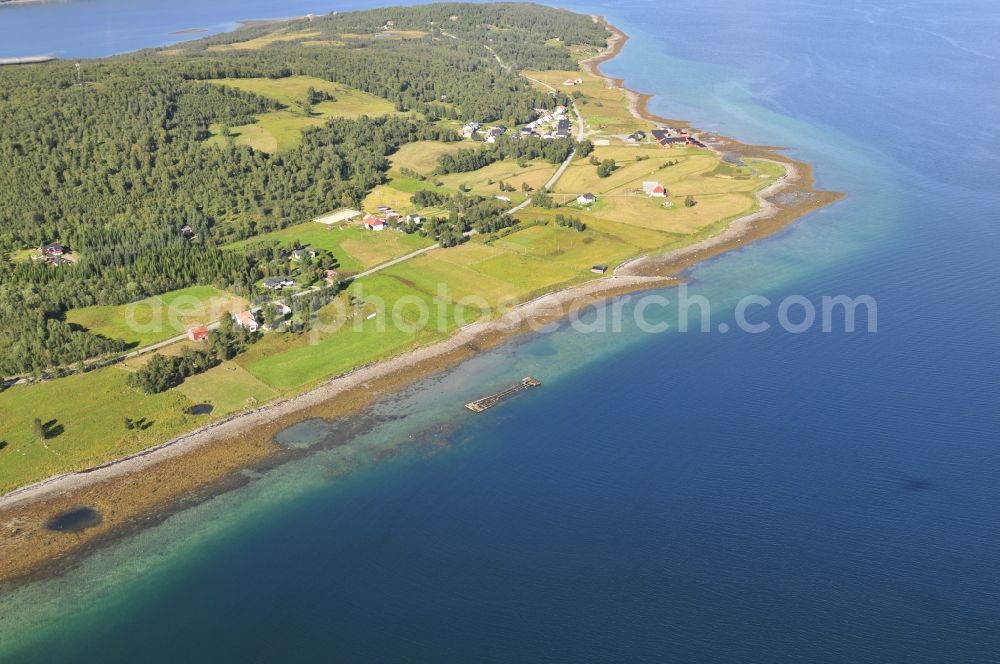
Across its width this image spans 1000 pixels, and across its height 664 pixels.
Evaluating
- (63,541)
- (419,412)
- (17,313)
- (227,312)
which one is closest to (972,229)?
(419,412)

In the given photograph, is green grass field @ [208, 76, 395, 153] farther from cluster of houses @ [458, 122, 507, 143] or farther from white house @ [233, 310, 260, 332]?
white house @ [233, 310, 260, 332]

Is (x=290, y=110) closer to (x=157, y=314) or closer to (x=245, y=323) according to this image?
(x=157, y=314)

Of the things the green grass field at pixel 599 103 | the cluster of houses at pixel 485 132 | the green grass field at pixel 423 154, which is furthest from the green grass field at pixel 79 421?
the green grass field at pixel 599 103

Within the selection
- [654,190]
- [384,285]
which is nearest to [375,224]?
[384,285]

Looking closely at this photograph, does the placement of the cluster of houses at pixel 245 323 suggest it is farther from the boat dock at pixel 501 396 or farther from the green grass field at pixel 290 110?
the green grass field at pixel 290 110

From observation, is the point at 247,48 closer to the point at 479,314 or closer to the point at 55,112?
the point at 55,112
